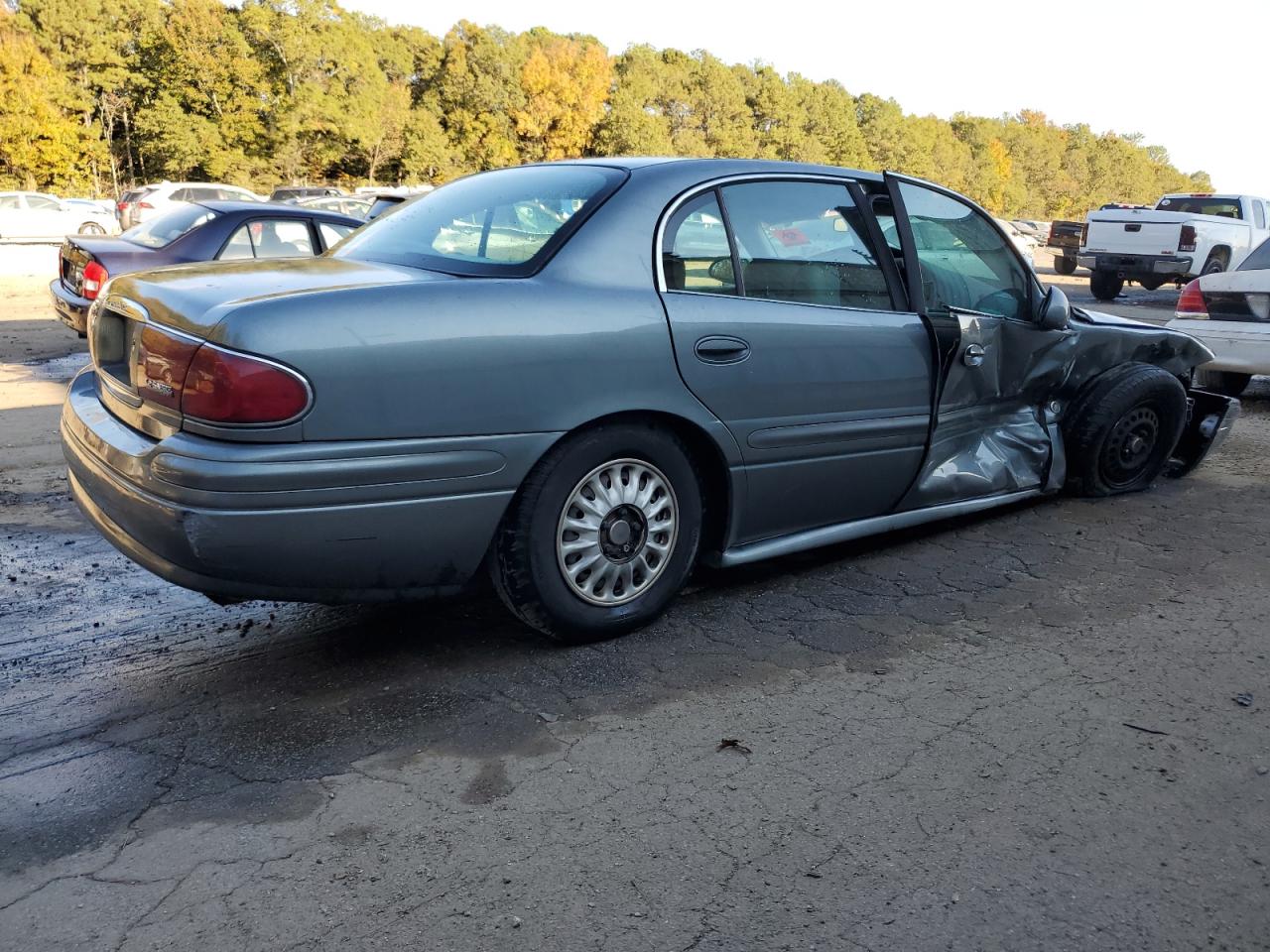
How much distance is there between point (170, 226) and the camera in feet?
30.2

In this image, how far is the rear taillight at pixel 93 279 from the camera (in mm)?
8641

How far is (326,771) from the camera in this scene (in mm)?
2797

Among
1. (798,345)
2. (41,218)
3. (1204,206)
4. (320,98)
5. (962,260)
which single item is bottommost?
(798,345)

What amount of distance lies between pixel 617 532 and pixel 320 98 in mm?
51786

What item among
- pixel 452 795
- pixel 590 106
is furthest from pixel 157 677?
pixel 590 106

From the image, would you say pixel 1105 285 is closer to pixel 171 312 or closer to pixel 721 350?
pixel 721 350

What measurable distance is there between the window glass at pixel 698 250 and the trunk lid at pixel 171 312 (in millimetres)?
775

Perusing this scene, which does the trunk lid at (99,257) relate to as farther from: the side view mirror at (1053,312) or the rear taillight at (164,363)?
the side view mirror at (1053,312)

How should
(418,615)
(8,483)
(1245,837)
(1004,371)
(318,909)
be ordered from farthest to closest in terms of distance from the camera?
1. (8,483)
2. (1004,371)
3. (418,615)
4. (1245,837)
5. (318,909)

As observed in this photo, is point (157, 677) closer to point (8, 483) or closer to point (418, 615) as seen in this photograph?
point (418, 615)

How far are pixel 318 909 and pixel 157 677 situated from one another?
1.38m

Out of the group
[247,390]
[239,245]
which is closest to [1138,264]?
[239,245]

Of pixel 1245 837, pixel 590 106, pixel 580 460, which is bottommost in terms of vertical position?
pixel 1245 837

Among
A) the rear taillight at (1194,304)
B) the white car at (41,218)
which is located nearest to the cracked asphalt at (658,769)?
the rear taillight at (1194,304)
